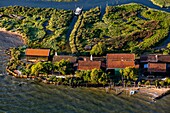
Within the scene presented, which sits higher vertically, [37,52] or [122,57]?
[37,52]

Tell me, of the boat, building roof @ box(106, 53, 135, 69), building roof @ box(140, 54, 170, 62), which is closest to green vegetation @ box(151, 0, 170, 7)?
the boat

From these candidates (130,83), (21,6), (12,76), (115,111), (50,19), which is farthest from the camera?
(21,6)

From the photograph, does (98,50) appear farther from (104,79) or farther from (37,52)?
(37,52)

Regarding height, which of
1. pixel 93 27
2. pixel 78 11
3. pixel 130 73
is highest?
pixel 78 11

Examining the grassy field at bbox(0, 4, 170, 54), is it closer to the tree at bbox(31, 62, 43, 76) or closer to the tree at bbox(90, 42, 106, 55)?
the tree at bbox(90, 42, 106, 55)

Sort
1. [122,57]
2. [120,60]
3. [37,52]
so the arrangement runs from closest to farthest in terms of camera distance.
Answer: [120,60] → [122,57] → [37,52]

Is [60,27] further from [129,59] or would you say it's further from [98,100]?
[98,100]

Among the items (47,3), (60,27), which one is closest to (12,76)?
(60,27)

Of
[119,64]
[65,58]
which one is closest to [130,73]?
[119,64]
